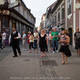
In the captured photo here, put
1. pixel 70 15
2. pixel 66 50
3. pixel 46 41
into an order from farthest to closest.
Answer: pixel 70 15 < pixel 46 41 < pixel 66 50

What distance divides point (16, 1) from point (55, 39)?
554 inches

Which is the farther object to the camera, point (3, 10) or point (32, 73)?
point (3, 10)

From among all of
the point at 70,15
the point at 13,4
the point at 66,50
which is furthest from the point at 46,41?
the point at 13,4

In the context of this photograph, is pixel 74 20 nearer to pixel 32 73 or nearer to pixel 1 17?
pixel 1 17

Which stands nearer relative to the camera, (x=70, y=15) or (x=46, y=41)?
(x=46, y=41)

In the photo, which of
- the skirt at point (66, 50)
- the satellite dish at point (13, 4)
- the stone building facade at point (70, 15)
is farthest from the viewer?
the satellite dish at point (13, 4)

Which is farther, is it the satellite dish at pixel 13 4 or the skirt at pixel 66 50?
the satellite dish at pixel 13 4

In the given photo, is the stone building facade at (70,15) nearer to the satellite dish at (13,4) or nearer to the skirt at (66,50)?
the skirt at (66,50)

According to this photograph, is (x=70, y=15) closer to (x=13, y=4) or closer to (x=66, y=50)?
(x=13, y=4)

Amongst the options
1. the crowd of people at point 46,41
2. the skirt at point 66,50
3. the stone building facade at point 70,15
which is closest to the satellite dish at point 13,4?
the stone building facade at point 70,15

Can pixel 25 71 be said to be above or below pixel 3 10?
below

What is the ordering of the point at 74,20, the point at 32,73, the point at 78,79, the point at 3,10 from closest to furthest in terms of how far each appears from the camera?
1. the point at 78,79
2. the point at 32,73
3. the point at 74,20
4. the point at 3,10

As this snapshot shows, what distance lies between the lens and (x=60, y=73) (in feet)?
28.4

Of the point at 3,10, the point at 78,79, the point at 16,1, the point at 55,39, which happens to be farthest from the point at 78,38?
the point at 16,1
